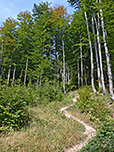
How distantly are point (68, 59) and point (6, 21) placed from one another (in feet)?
41.7

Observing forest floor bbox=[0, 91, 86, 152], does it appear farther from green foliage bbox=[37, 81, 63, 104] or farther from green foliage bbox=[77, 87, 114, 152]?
green foliage bbox=[37, 81, 63, 104]

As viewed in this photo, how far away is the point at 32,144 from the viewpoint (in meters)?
2.77

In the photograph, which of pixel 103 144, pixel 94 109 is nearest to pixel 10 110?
pixel 103 144

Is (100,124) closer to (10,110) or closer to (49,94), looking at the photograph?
(10,110)

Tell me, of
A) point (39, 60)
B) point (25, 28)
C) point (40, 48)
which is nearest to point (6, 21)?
point (25, 28)

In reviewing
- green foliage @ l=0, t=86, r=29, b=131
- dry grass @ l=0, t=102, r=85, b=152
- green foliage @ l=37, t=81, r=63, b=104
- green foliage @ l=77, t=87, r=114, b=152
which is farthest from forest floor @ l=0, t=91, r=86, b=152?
green foliage @ l=37, t=81, r=63, b=104

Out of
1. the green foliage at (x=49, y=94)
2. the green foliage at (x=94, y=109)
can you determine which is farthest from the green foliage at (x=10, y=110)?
the green foliage at (x=49, y=94)

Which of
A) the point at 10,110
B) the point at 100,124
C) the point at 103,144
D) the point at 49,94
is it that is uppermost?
the point at 49,94

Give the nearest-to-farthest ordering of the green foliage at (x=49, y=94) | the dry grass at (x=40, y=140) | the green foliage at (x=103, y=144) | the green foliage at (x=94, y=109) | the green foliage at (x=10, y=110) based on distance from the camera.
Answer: the green foliage at (x=103, y=144)
the dry grass at (x=40, y=140)
the green foliage at (x=10, y=110)
the green foliage at (x=94, y=109)
the green foliage at (x=49, y=94)

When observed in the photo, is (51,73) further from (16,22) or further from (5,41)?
(16,22)

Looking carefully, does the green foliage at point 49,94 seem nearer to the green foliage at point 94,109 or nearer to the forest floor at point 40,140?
→ the green foliage at point 94,109

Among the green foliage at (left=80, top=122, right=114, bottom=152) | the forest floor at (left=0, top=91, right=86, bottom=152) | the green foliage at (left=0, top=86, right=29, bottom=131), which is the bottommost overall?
the forest floor at (left=0, top=91, right=86, bottom=152)

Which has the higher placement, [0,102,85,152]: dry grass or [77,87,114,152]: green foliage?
[77,87,114,152]: green foliage

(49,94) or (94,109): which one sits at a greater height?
(49,94)
